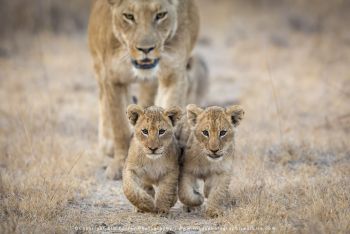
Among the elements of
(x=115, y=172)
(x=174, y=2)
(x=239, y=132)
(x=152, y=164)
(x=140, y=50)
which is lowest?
(x=239, y=132)

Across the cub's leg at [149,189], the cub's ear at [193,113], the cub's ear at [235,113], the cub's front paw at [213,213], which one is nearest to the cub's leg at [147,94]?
the cub's leg at [149,189]

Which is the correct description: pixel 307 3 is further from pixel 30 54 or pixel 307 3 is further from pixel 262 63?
pixel 30 54

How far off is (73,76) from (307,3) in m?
7.66

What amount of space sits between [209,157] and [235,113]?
447 mm

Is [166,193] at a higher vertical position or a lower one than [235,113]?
lower

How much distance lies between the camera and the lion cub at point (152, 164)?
5.49 m

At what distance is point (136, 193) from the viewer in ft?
18.1

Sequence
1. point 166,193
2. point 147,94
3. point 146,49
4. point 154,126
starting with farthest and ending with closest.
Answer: point 147,94
point 146,49
point 166,193
point 154,126

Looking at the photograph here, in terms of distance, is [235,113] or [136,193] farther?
[235,113]

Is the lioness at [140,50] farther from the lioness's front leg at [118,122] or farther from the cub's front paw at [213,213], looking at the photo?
the cub's front paw at [213,213]

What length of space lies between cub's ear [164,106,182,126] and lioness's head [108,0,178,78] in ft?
3.19

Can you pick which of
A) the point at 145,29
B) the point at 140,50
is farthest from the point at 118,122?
the point at 145,29

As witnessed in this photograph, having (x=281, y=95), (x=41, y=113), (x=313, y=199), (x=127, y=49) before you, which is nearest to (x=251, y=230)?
(x=313, y=199)

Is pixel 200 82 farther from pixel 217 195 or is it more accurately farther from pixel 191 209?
pixel 217 195
